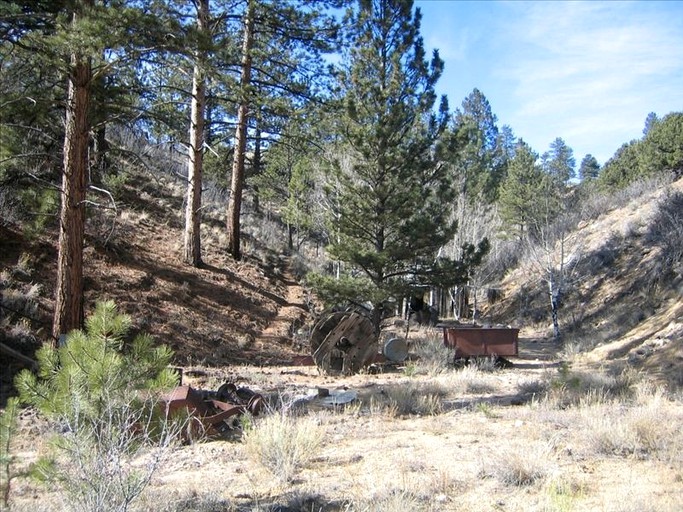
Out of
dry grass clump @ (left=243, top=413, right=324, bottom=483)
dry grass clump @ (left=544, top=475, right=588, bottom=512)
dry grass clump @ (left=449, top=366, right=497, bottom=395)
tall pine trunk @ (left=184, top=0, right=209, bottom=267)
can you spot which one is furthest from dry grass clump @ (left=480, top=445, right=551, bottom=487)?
tall pine trunk @ (left=184, top=0, right=209, bottom=267)

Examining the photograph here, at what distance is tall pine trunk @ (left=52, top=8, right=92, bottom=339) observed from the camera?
8.73m

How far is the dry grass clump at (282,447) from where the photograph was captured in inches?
212

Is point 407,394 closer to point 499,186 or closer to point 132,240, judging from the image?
point 132,240

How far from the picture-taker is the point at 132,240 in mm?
16625

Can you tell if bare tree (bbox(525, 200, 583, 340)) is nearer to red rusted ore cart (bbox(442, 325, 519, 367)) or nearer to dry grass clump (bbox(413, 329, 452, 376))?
red rusted ore cart (bbox(442, 325, 519, 367))

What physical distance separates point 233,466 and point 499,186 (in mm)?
43181

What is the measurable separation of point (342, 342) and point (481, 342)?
11.3ft

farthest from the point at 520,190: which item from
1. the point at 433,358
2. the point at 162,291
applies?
the point at 162,291

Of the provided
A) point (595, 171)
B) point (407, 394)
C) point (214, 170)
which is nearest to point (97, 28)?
point (407, 394)

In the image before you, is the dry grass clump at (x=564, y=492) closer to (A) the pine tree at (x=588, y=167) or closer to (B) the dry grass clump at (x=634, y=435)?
(B) the dry grass clump at (x=634, y=435)

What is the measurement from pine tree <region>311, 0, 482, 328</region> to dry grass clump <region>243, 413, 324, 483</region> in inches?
376

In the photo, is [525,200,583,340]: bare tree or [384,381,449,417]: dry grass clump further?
[525,200,583,340]: bare tree

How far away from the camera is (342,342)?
11.9 metres

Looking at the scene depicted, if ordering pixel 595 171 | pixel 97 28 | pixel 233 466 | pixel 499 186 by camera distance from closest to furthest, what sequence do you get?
pixel 233 466 → pixel 97 28 → pixel 499 186 → pixel 595 171
